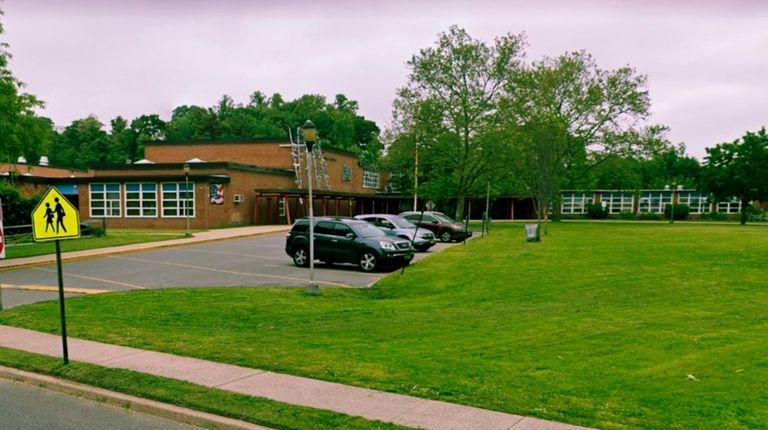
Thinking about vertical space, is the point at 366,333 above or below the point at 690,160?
below

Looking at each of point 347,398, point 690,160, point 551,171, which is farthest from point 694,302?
point 690,160

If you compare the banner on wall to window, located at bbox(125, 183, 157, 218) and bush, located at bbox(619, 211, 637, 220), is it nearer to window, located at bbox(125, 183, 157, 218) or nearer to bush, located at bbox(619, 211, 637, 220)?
window, located at bbox(125, 183, 157, 218)

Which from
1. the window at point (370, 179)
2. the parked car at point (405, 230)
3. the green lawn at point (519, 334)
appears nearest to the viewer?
the green lawn at point (519, 334)

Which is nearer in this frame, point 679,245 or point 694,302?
point 694,302

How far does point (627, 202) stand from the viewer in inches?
2758

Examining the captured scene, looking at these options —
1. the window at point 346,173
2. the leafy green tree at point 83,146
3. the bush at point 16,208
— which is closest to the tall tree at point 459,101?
the window at point 346,173

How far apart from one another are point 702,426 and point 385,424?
271cm

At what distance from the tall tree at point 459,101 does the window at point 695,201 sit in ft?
104

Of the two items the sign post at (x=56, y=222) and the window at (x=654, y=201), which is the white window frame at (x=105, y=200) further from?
the window at (x=654, y=201)

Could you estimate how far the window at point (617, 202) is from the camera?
6994cm

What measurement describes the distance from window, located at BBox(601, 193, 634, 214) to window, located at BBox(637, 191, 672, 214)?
4.15 ft

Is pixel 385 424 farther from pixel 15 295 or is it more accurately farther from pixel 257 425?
pixel 15 295

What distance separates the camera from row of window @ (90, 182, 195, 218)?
4272 cm

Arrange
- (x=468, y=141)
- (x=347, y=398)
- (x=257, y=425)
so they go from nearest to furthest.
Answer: (x=257, y=425) → (x=347, y=398) → (x=468, y=141)
